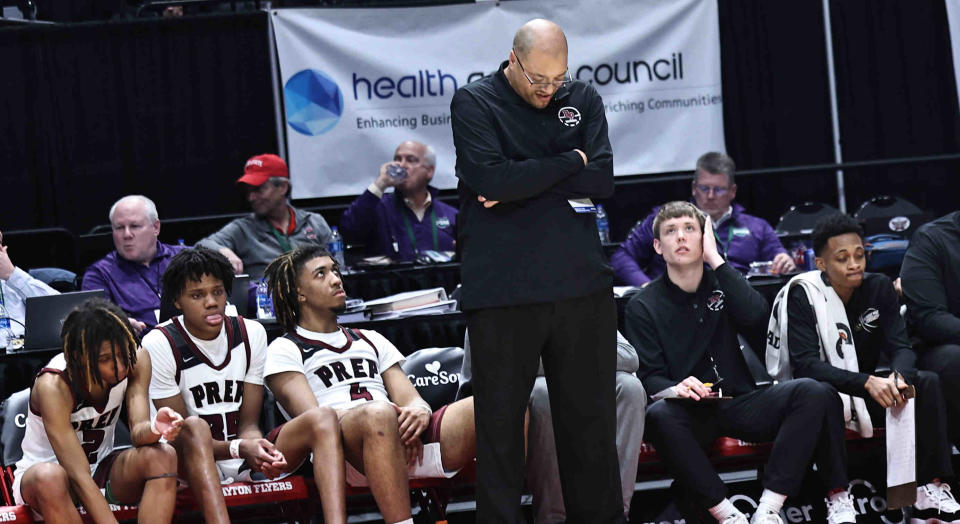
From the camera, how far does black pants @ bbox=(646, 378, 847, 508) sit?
13.4 feet

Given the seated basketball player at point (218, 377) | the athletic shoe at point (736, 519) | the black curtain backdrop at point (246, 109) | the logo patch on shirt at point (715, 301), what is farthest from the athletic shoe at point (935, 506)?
the black curtain backdrop at point (246, 109)

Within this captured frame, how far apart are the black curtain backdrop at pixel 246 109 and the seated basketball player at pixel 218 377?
288 cm

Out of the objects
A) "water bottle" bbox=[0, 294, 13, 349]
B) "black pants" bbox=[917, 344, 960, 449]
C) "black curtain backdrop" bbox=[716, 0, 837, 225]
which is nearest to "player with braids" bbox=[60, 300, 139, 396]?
"water bottle" bbox=[0, 294, 13, 349]

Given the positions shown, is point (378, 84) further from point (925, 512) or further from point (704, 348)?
point (925, 512)

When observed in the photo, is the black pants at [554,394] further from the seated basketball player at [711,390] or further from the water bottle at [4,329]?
the water bottle at [4,329]

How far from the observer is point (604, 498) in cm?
342

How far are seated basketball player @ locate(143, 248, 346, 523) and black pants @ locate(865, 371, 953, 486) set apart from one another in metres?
2.17

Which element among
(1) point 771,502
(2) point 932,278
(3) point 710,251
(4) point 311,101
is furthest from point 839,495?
(4) point 311,101

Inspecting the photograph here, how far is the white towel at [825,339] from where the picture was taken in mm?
4387

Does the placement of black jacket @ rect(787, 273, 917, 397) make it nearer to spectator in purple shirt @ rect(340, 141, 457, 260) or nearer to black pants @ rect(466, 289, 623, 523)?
black pants @ rect(466, 289, 623, 523)

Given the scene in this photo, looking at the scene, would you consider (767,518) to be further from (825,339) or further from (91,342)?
(91,342)

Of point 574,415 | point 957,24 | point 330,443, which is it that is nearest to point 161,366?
point 330,443

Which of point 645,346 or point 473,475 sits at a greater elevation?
point 645,346

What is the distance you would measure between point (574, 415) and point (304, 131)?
164 inches
